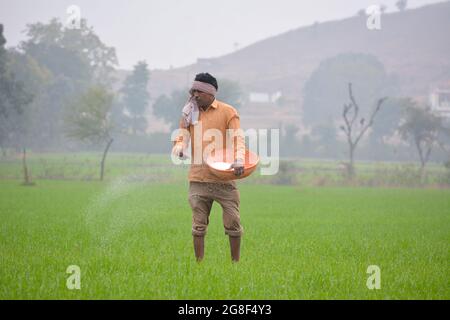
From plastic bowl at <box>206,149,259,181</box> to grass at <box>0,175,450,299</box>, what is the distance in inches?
41.2

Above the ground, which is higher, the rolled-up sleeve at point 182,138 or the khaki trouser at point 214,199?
the rolled-up sleeve at point 182,138

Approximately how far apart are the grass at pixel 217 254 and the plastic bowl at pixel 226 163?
105 centimetres

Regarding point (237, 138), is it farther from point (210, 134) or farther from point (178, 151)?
point (178, 151)

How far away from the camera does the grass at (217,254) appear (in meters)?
6.66

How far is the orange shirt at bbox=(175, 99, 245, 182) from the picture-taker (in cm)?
816

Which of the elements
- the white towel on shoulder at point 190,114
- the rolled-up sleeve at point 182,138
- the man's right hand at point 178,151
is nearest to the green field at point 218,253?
the man's right hand at point 178,151

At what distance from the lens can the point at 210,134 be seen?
8.19 metres

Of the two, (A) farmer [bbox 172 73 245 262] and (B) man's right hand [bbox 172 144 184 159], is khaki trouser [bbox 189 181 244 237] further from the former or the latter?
(B) man's right hand [bbox 172 144 184 159]

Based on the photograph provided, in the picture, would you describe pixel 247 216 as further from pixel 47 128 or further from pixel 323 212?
pixel 47 128

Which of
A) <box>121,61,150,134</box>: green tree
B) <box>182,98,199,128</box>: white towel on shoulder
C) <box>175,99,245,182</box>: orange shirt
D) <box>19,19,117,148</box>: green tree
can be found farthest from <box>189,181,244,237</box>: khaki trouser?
<box>121,61,150,134</box>: green tree

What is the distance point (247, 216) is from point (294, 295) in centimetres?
1179

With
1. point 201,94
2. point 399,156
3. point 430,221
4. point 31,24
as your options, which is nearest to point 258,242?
point 201,94

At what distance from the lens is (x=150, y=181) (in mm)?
37156

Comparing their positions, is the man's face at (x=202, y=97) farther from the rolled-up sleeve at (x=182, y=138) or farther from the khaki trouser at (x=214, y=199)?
the khaki trouser at (x=214, y=199)
